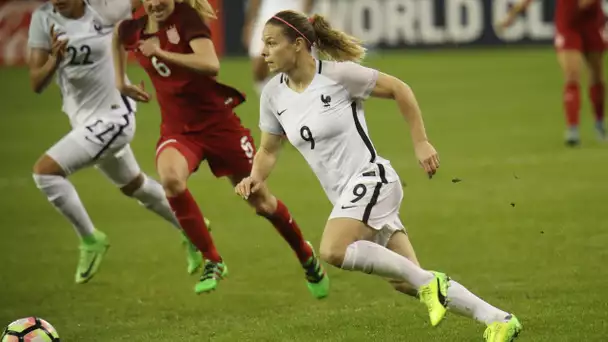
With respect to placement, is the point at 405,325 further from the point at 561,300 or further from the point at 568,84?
the point at 568,84

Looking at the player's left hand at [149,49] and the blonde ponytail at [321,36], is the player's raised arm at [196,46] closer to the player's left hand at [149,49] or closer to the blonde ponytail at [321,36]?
the player's left hand at [149,49]

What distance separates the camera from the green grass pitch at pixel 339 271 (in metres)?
7.42

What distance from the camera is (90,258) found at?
8.99m

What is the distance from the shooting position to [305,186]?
13312mm

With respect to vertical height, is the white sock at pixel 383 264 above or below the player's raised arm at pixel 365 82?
below

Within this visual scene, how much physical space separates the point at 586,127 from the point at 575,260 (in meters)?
7.97

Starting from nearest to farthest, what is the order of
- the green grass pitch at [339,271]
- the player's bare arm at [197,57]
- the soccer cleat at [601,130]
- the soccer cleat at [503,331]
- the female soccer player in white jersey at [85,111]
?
1. the soccer cleat at [503,331]
2. the green grass pitch at [339,271]
3. the player's bare arm at [197,57]
4. the female soccer player in white jersey at [85,111]
5. the soccer cleat at [601,130]

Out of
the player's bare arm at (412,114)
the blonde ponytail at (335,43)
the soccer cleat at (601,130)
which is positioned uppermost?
the blonde ponytail at (335,43)

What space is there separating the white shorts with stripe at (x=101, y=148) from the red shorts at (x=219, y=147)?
816mm

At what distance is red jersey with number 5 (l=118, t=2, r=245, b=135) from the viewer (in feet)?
26.4

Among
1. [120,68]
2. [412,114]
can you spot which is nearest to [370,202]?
[412,114]

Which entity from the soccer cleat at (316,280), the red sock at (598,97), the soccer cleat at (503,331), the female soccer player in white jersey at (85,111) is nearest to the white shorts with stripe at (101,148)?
the female soccer player in white jersey at (85,111)

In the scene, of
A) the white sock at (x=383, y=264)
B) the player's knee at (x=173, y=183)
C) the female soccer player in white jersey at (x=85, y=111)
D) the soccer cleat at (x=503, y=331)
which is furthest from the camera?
the female soccer player in white jersey at (x=85, y=111)

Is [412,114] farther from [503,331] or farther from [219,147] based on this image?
[219,147]
